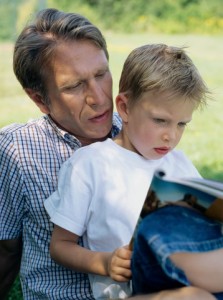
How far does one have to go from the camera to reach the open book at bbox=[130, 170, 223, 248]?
197 cm

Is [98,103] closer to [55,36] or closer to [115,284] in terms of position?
[55,36]

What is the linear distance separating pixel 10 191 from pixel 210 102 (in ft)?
18.8

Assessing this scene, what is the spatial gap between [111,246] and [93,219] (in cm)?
11

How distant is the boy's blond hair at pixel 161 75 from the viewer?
242 cm

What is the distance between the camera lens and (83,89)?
2762 millimetres

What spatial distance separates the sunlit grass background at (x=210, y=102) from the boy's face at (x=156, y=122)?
58 cm

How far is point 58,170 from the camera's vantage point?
2.72 m

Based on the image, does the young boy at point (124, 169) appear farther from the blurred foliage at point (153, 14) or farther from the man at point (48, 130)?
the blurred foliage at point (153, 14)

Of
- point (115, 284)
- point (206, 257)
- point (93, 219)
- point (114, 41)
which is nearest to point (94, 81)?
point (93, 219)

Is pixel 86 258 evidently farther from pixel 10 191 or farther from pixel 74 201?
pixel 10 191

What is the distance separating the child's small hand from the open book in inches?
6.6

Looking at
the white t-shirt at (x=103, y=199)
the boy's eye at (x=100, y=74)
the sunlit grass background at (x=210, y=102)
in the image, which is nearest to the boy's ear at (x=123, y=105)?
the white t-shirt at (x=103, y=199)

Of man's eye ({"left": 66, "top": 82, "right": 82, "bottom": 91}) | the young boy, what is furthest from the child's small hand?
man's eye ({"left": 66, "top": 82, "right": 82, "bottom": 91})

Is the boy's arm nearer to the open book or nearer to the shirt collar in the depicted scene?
the open book
